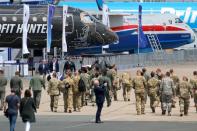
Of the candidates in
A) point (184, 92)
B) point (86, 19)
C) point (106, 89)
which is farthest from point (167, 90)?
point (86, 19)

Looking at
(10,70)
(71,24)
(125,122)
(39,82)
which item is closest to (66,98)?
(39,82)

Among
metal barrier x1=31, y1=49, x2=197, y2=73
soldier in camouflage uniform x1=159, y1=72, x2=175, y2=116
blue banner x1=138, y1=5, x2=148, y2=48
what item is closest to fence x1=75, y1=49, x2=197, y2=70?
metal barrier x1=31, y1=49, x2=197, y2=73

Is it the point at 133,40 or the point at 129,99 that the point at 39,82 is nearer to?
the point at 129,99

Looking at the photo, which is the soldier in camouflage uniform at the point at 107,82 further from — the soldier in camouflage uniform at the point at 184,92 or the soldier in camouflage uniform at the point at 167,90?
the soldier in camouflage uniform at the point at 184,92

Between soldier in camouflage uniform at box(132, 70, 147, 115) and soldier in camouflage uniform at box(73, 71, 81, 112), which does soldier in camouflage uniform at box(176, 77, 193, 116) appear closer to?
soldier in camouflage uniform at box(132, 70, 147, 115)

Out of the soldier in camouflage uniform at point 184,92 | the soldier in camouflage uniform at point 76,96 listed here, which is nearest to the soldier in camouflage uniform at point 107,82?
the soldier in camouflage uniform at point 76,96

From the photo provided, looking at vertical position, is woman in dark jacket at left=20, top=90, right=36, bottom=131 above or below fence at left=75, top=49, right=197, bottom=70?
below

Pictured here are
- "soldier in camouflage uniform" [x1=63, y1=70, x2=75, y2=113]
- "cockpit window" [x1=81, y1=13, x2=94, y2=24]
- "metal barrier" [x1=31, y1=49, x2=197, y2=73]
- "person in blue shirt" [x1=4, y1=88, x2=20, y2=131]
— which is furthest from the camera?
"metal barrier" [x1=31, y1=49, x2=197, y2=73]

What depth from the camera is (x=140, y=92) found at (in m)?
27.7

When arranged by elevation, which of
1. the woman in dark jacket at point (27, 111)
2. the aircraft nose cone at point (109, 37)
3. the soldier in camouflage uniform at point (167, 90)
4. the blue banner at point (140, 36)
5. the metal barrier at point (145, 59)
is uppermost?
the blue banner at point (140, 36)

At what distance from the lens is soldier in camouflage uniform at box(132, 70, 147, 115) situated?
2775 centimetres

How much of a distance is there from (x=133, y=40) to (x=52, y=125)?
39894 mm

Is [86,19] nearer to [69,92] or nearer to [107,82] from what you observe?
[107,82]

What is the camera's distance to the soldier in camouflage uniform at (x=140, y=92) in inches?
1093
